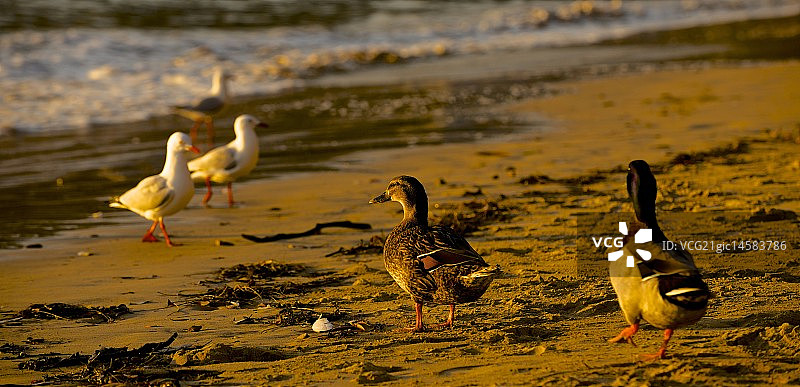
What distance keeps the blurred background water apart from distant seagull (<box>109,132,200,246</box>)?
28.5 inches

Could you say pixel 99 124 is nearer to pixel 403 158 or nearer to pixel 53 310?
pixel 403 158

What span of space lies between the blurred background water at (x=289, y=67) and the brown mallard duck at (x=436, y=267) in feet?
13.8

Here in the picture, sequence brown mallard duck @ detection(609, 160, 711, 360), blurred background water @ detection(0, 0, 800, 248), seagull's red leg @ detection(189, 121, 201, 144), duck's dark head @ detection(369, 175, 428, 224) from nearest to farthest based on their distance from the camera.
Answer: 1. brown mallard duck @ detection(609, 160, 711, 360)
2. duck's dark head @ detection(369, 175, 428, 224)
3. blurred background water @ detection(0, 0, 800, 248)
4. seagull's red leg @ detection(189, 121, 201, 144)

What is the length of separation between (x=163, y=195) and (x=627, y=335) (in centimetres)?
479

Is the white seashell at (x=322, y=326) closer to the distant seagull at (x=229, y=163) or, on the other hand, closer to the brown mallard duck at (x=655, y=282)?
the brown mallard duck at (x=655, y=282)

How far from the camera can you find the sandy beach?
485cm

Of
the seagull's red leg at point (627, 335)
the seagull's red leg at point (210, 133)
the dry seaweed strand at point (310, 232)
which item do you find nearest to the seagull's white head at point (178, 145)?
the dry seaweed strand at point (310, 232)

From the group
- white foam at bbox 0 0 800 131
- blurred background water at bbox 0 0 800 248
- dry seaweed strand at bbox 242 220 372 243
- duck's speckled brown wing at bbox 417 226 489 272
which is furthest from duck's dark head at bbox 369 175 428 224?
white foam at bbox 0 0 800 131

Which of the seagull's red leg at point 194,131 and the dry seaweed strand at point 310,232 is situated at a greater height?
the dry seaweed strand at point 310,232

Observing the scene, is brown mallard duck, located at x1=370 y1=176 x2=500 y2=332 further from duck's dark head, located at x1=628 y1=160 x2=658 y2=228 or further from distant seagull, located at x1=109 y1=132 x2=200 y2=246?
distant seagull, located at x1=109 y1=132 x2=200 y2=246

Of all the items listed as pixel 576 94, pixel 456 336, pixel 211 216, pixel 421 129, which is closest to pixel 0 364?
pixel 456 336

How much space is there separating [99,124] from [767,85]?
9895mm

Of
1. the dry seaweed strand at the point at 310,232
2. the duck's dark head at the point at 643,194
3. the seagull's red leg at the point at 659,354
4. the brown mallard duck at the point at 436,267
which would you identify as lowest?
the dry seaweed strand at the point at 310,232

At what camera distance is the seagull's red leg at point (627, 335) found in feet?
16.0
